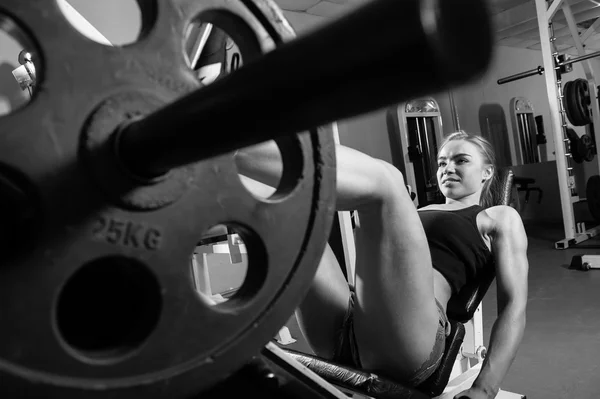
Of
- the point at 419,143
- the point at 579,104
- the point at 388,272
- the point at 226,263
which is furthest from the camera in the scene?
the point at 419,143

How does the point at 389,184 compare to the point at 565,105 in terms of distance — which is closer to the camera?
the point at 389,184

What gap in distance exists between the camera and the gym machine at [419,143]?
4.48m

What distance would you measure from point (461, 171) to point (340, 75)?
1617 mm

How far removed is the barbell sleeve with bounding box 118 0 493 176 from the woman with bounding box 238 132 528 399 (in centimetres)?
29

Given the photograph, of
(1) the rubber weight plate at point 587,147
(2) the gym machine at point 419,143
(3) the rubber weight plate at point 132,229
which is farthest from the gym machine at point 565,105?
(3) the rubber weight plate at point 132,229

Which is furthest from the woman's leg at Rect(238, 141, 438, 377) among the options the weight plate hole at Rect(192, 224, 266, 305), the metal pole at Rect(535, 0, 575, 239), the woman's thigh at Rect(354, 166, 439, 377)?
the metal pole at Rect(535, 0, 575, 239)

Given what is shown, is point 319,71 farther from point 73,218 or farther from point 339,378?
point 339,378

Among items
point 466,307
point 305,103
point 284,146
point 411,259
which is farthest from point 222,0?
point 466,307

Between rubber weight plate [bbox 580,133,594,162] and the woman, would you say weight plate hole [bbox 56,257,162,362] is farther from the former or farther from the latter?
rubber weight plate [bbox 580,133,594,162]

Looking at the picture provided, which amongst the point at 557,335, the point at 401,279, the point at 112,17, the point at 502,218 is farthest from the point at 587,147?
the point at 401,279

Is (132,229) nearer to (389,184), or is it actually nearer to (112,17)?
(389,184)

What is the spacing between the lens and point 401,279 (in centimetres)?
89

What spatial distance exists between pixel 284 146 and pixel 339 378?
60 centimetres

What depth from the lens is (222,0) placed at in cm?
44
